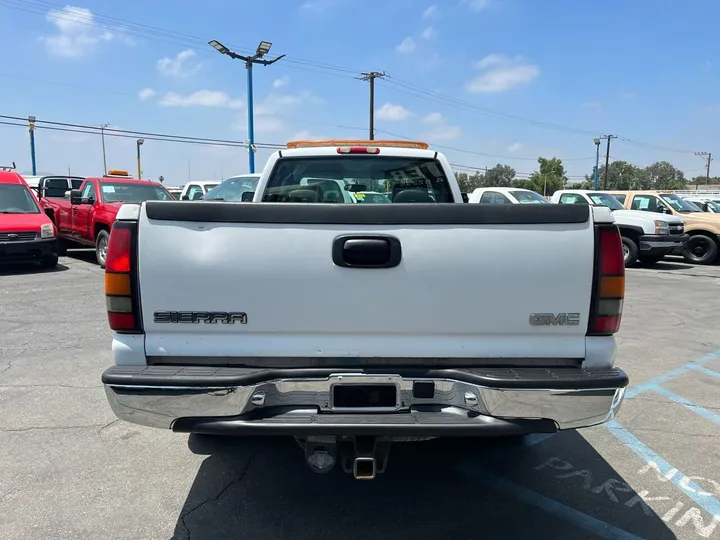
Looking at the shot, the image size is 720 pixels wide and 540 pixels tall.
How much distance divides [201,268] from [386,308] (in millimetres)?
860

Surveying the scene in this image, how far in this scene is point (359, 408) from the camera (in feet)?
8.11

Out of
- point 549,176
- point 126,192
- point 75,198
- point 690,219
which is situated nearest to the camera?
point 75,198

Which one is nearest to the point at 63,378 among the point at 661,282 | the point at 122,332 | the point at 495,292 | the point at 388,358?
the point at 122,332

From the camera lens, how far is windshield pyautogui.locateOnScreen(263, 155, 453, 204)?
470cm

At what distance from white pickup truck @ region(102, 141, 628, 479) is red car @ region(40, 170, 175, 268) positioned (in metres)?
9.12

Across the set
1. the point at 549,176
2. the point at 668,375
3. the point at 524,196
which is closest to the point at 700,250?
the point at 524,196

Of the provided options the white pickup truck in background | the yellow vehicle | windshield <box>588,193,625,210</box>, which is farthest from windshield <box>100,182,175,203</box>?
the yellow vehicle

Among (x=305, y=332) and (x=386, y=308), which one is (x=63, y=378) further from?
(x=386, y=308)

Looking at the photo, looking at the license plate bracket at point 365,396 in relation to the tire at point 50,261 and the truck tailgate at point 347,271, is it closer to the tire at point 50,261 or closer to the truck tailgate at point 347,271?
the truck tailgate at point 347,271

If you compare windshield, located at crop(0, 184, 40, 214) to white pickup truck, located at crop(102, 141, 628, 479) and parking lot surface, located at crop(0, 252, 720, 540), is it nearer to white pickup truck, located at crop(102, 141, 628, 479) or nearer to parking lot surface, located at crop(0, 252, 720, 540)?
parking lot surface, located at crop(0, 252, 720, 540)

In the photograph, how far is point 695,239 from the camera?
1552cm

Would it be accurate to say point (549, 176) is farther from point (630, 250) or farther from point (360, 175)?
point (360, 175)

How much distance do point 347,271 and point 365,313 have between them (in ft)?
0.70

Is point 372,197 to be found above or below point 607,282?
above
